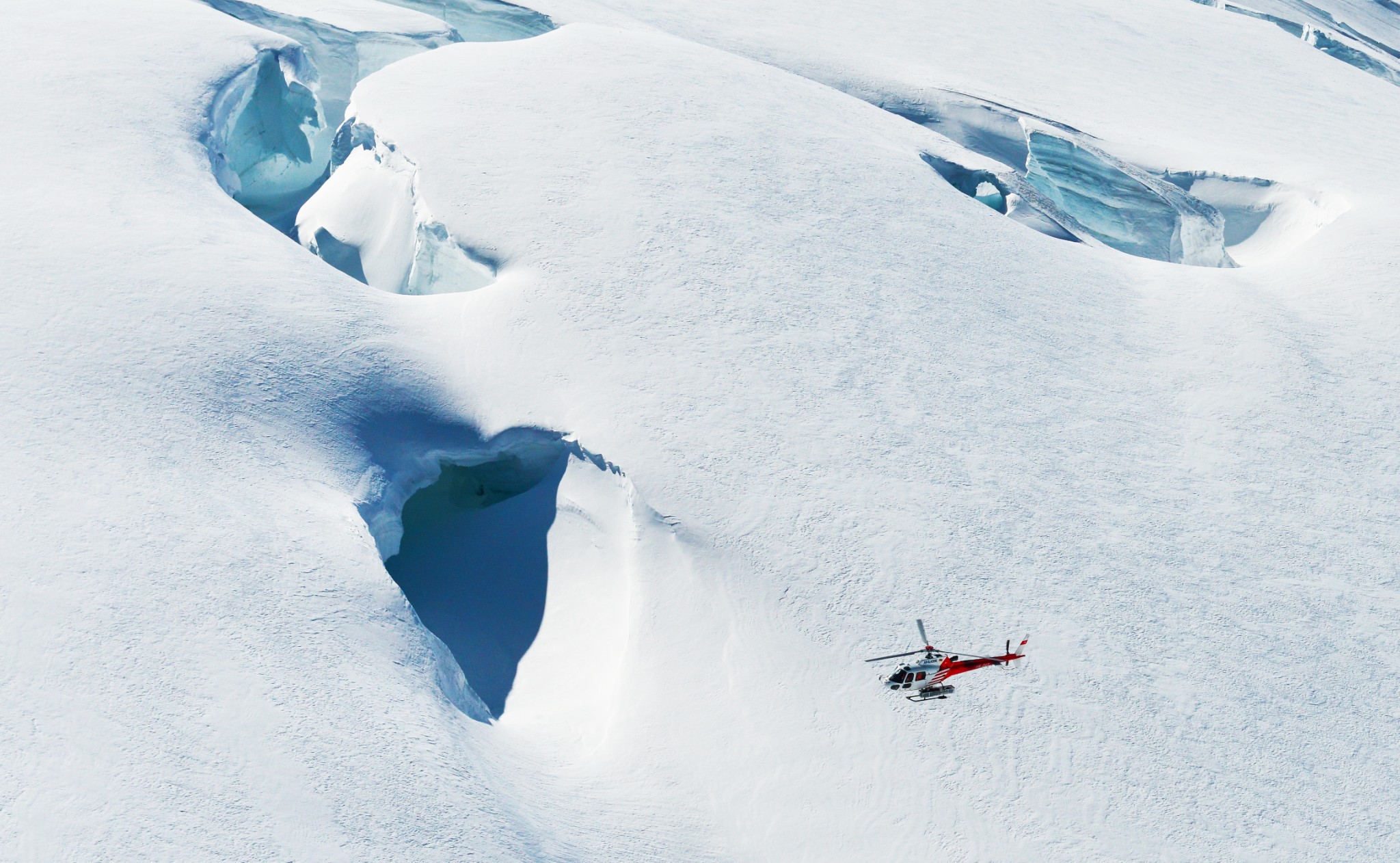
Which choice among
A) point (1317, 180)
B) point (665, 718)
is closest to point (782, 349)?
point (665, 718)

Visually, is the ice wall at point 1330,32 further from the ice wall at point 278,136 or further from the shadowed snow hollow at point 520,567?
the shadowed snow hollow at point 520,567

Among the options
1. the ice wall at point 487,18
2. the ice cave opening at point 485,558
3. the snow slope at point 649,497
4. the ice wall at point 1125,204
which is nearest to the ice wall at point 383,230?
the snow slope at point 649,497

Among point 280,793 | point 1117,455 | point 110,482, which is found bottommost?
point 280,793

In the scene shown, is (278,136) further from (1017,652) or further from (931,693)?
(1017,652)

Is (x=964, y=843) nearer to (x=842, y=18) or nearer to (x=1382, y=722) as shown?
(x=1382, y=722)

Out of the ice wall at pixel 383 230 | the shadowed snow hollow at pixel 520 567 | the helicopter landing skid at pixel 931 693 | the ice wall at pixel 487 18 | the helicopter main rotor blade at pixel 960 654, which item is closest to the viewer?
the helicopter landing skid at pixel 931 693

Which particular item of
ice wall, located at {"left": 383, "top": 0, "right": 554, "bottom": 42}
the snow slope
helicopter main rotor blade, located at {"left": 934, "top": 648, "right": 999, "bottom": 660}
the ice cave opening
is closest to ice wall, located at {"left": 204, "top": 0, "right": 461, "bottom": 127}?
ice wall, located at {"left": 383, "top": 0, "right": 554, "bottom": 42}

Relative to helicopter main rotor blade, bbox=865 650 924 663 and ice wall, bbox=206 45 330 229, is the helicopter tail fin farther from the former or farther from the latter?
ice wall, bbox=206 45 330 229
